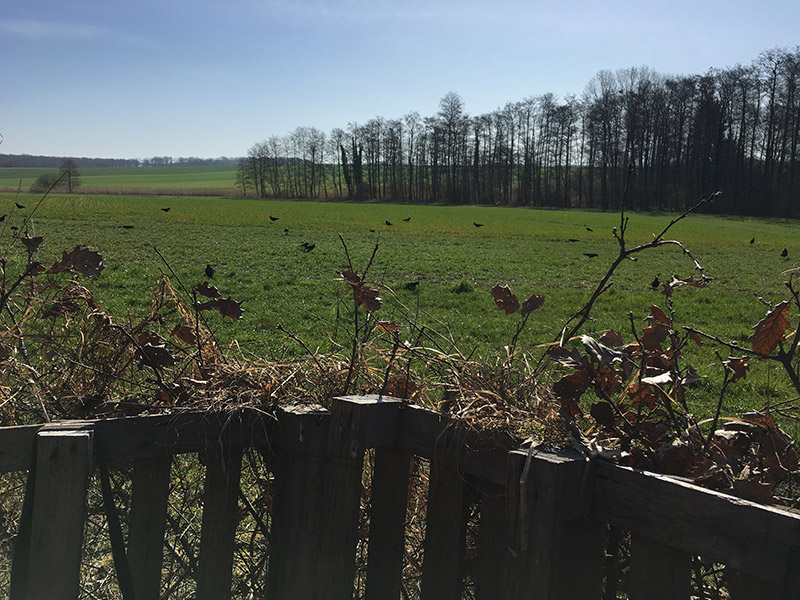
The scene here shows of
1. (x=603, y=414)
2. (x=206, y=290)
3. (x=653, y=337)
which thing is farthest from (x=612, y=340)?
(x=206, y=290)

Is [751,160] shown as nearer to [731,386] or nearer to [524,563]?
[731,386]

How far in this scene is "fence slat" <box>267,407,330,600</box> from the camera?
1999 millimetres

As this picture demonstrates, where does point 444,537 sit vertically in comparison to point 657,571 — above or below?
below

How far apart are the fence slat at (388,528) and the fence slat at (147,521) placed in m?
0.61

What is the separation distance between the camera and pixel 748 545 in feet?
4.32

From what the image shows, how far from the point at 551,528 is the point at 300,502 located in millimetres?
803

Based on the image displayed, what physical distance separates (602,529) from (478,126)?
114 metres

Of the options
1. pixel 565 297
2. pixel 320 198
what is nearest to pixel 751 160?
pixel 320 198

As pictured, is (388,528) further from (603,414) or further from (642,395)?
(642,395)

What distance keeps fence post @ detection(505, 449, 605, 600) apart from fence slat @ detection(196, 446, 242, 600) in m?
0.86

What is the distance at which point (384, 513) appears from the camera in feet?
6.83

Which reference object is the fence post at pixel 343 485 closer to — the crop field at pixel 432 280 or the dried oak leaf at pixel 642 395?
the crop field at pixel 432 280

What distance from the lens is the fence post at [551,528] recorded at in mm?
1526

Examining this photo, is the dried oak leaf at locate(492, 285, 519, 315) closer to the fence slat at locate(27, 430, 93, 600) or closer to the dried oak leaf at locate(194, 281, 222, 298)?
the dried oak leaf at locate(194, 281, 222, 298)
